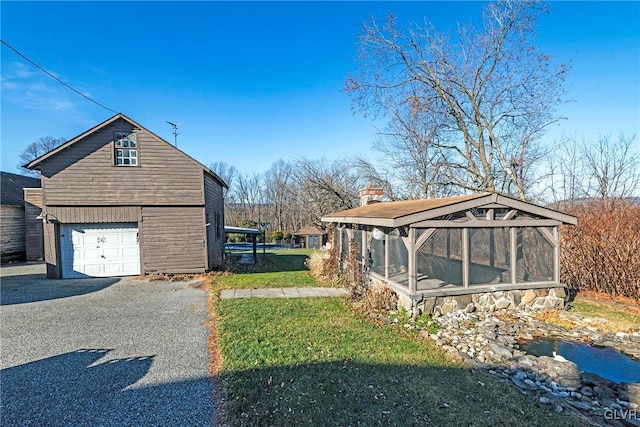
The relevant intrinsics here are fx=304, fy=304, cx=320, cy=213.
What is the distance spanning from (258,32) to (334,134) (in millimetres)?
10205

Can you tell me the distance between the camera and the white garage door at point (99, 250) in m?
11.1

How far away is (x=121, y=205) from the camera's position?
1128cm

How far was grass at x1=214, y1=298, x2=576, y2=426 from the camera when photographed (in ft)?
10.6

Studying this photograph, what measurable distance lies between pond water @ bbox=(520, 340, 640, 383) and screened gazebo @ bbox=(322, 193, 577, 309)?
1.63m

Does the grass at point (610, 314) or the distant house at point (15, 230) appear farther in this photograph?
the distant house at point (15, 230)

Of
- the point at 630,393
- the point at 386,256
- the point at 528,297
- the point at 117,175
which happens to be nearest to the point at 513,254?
the point at 528,297

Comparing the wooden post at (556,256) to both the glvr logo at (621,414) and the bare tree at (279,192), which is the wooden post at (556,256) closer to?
the glvr logo at (621,414)

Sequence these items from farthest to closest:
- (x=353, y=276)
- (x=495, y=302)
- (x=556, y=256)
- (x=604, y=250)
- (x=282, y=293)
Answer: (x=353, y=276), (x=282, y=293), (x=604, y=250), (x=556, y=256), (x=495, y=302)

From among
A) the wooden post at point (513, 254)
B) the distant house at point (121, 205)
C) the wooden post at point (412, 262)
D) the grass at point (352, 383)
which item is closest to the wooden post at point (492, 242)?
the wooden post at point (513, 254)

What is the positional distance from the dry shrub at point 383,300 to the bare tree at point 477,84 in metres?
8.83

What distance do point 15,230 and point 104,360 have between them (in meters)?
17.5

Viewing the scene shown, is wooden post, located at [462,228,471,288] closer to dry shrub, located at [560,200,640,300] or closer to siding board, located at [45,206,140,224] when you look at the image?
dry shrub, located at [560,200,640,300]

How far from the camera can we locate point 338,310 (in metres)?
7.21

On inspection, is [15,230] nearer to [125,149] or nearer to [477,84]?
[125,149]
